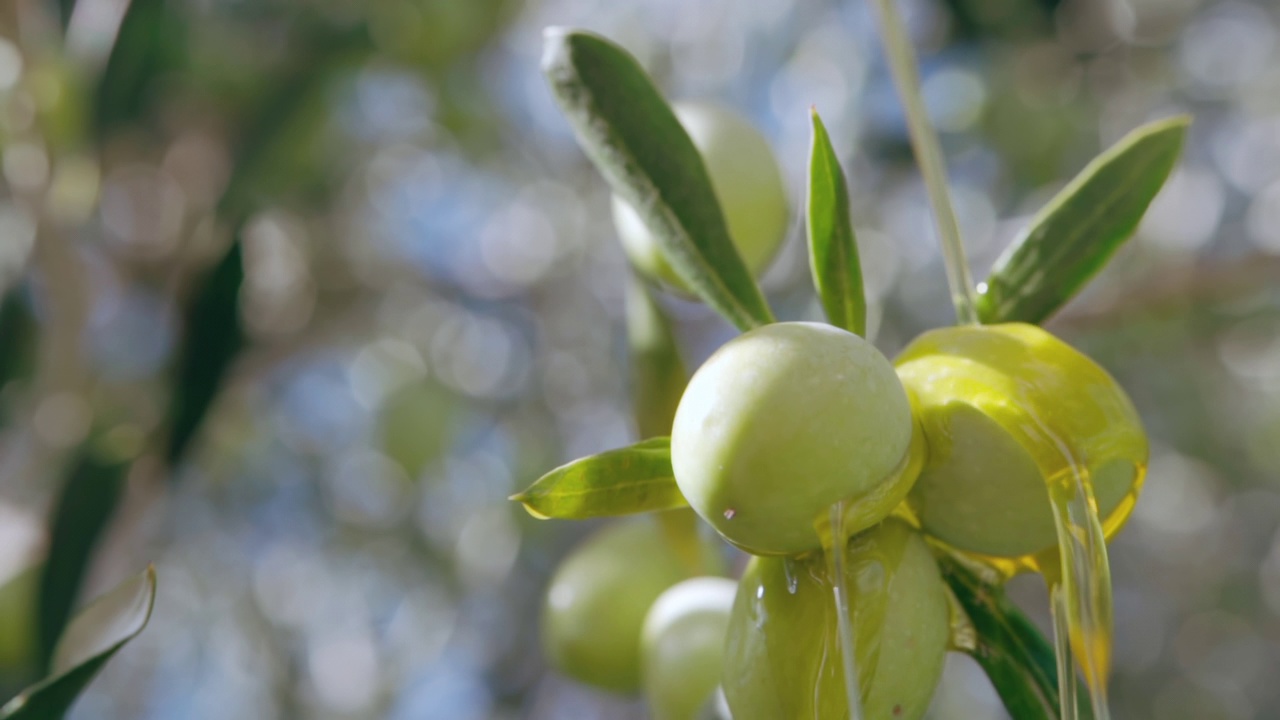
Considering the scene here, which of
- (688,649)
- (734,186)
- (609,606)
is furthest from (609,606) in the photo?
(734,186)

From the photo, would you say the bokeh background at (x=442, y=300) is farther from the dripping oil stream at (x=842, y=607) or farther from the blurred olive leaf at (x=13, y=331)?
the dripping oil stream at (x=842, y=607)

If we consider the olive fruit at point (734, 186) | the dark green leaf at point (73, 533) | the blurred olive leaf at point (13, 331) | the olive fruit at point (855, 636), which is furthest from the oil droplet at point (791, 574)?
the blurred olive leaf at point (13, 331)

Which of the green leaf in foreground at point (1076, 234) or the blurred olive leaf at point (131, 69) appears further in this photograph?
the blurred olive leaf at point (131, 69)

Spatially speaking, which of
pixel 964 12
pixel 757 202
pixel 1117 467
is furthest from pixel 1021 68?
pixel 1117 467

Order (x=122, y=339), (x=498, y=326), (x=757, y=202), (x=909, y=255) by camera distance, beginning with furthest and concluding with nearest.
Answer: (x=498, y=326)
(x=122, y=339)
(x=909, y=255)
(x=757, y=202)

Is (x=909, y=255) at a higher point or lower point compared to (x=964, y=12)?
lower

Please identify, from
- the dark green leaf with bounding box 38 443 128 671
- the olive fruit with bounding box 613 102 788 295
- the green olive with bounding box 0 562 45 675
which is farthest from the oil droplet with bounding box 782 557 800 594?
the green olive with bounding box 0 562 45 675

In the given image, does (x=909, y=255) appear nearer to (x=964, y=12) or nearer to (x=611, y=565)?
(x=964, y=12)

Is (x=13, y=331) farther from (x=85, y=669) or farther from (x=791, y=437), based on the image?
(x=791, y=437)
